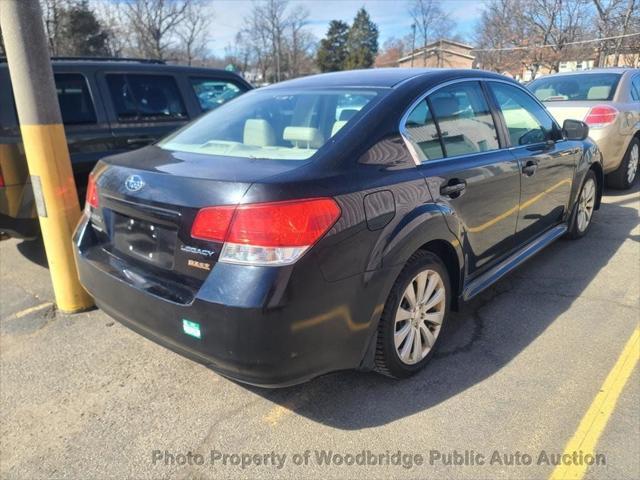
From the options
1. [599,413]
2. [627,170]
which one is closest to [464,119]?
[599,413]

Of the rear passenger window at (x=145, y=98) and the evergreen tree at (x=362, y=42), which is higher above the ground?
the evergreen tree at (x=362, y=42)

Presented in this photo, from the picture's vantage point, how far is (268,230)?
199 centimetres

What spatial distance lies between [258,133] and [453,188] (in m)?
1.13

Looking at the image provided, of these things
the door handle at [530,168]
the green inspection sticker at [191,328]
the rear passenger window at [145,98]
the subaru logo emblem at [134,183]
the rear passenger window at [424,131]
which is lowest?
the green inspection sticker at [191,328]

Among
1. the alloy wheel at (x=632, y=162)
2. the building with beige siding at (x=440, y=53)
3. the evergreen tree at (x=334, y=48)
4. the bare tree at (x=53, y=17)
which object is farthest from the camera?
the evergreen tree at (x=334, y=48)

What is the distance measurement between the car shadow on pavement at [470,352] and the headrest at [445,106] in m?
1.40

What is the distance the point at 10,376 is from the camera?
294 centimetres

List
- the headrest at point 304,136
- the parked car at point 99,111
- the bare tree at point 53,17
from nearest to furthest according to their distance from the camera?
the headrest at point 304,136, the parked car at point 99,111, the bare tree at point 53,17

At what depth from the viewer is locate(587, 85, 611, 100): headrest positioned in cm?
678

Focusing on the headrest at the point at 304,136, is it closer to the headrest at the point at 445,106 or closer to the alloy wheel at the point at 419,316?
the headrest at the point at 445,106

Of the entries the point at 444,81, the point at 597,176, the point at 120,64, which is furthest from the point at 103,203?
the point at 597,176

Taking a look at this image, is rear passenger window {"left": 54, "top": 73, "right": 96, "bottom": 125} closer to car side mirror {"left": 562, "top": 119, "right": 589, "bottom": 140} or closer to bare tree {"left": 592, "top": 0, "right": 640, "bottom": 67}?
car side mirror {"left": 562, "top": 119, "right": 589, "bottom": 140}

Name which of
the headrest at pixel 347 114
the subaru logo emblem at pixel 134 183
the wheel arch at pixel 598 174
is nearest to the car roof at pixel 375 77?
the headrest at pixel 347 114

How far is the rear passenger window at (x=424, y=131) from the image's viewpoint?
105 inches
